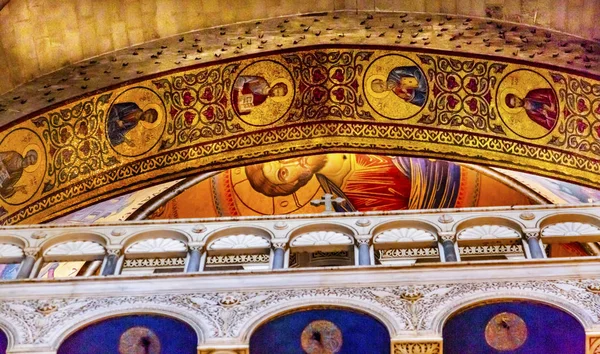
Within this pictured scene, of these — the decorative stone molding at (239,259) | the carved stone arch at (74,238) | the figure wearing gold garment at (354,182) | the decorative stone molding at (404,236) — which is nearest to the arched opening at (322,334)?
the decorative stone molding at (404,236)

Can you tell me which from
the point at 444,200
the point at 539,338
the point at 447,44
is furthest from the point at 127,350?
the point at 444,200

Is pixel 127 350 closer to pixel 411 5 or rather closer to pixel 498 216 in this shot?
pixel 498 216

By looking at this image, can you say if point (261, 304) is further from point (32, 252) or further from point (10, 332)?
point (32, 252)

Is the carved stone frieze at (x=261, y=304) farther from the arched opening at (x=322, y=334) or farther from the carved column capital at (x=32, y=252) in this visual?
the carved column capital at (x=32, y=252)

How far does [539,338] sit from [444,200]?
6.89 meters

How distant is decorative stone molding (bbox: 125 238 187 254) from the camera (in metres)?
9.27

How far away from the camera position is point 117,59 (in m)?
12.9

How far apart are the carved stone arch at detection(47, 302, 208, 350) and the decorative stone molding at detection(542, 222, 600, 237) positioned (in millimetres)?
3069

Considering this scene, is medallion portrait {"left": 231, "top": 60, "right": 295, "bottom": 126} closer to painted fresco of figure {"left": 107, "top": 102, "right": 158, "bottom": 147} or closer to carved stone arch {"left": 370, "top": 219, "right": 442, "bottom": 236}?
painted fresco of figure {"left": 107, "top": 102, "right": 158, "bottom": 147}

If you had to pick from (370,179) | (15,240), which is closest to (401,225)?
(15,240)

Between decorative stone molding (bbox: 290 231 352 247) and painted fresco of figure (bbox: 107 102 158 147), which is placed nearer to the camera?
decorative stone molding (bbox: 290 231 352 247)

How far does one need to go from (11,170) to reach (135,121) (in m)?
1.63

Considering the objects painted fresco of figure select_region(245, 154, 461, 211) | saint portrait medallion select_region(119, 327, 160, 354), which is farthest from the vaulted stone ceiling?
saint portrait medallion select_region(119, 327, 160, 354)

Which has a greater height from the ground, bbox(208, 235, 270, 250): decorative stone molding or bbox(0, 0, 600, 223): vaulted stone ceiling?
bbox(0, 0, 600, 223): vaulted stone ceiling
